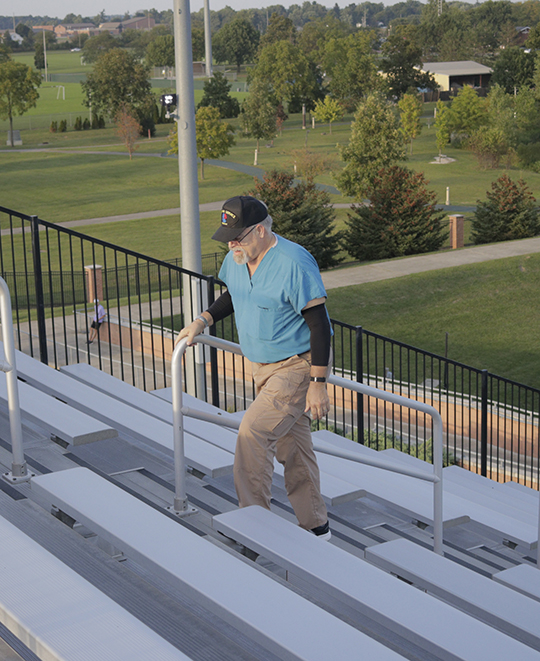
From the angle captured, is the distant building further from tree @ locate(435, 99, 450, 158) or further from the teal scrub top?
the teal scrub top

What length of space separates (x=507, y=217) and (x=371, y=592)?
2988 centimetres

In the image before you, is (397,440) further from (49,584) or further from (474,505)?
(49,584)

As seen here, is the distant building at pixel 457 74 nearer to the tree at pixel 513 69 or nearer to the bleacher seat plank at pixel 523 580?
the tree at pixel 513 69

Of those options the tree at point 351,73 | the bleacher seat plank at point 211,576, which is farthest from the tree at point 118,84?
the bleacher seat plank at point 211,576

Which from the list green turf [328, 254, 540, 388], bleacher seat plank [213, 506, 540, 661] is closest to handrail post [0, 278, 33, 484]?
bleacher seat plank [213, 506, 540, 661]

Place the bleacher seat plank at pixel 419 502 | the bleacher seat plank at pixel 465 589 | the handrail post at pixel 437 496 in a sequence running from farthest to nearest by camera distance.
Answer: the bleacher seat plank at pixel 419 502 < the handrail post at pixel 437 496 < the bleacher seat plank at pixel 465 589

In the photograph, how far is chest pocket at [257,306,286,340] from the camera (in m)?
3.67

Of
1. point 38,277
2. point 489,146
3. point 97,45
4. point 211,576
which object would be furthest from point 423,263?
point 97,45

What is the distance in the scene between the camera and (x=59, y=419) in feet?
14.6

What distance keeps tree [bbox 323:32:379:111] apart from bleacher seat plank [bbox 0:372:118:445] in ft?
265

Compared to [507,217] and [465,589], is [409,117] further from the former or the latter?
[465,589]

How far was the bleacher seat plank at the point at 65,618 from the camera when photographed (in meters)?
2.32

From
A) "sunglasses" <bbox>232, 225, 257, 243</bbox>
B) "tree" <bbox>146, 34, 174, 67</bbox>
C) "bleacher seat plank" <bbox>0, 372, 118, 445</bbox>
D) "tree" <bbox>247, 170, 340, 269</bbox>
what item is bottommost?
"tree" <bbox>247, 170, 340, 269</bbox>

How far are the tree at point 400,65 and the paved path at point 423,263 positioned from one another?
60.2 meters
